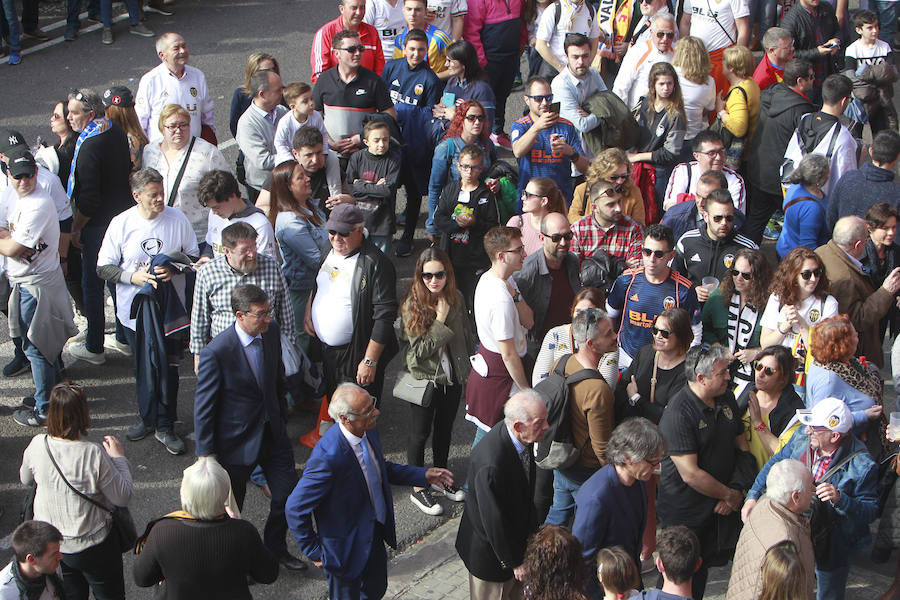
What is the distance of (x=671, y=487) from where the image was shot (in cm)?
583

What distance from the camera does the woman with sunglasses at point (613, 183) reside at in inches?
319

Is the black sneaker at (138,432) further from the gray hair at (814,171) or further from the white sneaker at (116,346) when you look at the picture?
the gray hair at (814,171)

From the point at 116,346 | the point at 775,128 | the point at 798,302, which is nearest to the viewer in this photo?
the point at 798,302

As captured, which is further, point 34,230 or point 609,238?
point 609,238

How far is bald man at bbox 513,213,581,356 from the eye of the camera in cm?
736

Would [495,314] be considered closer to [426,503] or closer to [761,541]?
[426,503]

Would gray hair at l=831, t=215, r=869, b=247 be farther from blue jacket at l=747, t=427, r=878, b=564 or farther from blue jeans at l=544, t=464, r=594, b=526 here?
blue jeans at l=544, t=464, r=594, b=526

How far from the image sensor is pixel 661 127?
365 inches

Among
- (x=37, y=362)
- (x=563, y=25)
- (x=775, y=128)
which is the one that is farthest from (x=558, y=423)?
(x=563, y=25)

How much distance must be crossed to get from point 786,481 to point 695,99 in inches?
212

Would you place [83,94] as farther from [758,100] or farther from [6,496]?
[758,100]

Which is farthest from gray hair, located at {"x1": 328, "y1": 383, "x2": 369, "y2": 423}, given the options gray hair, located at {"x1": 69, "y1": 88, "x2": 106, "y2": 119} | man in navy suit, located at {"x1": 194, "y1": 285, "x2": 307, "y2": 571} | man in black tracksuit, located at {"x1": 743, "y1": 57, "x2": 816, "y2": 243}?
man in black tracksuit, located at {"x1": 743, "y1": 57, "x2": 816, "y2": 243}

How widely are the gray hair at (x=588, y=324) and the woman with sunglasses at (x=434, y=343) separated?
1.02 metres

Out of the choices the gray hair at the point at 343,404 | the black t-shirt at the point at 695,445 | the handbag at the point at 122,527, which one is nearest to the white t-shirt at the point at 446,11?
the black t-shirt at the point at 695,445
